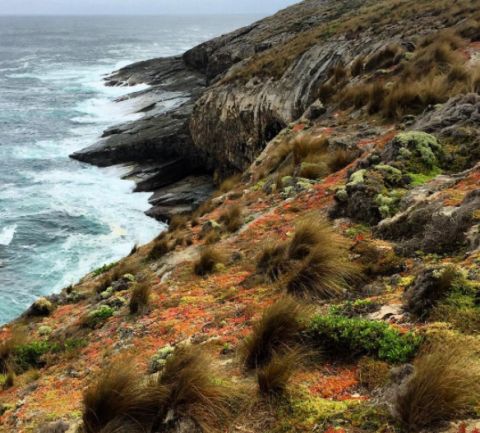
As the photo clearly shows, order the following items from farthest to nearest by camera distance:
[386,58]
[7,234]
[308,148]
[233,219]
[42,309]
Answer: [7,234], [386,58], [308,148], [233,219], [42,309]

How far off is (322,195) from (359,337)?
5808mm

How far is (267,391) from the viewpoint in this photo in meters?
4.51

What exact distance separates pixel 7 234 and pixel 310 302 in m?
24.5

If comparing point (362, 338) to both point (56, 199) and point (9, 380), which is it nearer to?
point (9, 380)

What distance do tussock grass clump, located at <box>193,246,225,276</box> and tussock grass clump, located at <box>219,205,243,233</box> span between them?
71.9 inches

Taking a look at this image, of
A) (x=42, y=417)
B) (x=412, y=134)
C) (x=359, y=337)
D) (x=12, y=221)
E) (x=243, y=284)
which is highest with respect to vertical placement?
(x=412, y=134)

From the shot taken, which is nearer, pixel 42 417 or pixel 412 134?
pixel 42 417

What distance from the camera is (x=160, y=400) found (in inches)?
181

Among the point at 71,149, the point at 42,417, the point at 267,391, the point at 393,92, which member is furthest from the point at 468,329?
the point at 71,149

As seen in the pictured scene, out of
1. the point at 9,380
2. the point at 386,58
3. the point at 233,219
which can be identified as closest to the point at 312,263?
the point at 233,219

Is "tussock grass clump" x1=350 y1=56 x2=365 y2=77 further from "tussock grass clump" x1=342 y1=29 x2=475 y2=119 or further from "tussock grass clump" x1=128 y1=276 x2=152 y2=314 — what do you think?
"tussock grass clump" x1=128 y1=276 x2=152 y2=314

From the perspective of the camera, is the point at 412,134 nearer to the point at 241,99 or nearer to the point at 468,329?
the point at 468,329

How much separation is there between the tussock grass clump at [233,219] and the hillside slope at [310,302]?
0.19 feet

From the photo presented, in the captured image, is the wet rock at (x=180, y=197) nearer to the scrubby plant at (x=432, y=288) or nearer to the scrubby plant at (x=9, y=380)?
the scrubby plant at (x=9, y=380)
